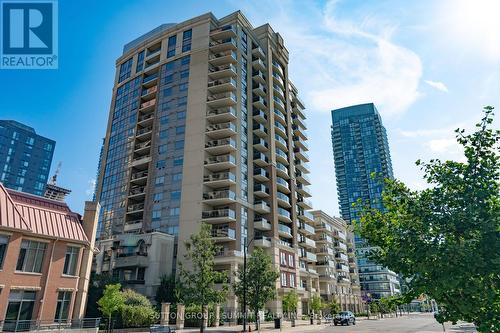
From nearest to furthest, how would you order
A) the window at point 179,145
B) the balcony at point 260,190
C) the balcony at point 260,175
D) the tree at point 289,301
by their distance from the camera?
the tree at point 289,301, the window at point 179,145, the balcony at point 260,190, the balcony at point 260,175

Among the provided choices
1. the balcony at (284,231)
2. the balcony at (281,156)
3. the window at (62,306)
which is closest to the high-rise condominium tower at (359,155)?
the balcony at (281,156)

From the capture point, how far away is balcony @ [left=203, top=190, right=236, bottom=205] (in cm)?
5334

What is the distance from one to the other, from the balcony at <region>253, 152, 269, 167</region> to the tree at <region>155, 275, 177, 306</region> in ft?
83.8

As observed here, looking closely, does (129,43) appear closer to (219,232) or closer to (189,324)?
(219,232)

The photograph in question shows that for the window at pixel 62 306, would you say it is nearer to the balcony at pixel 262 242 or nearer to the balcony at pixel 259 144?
the balcony at pixel 262 242

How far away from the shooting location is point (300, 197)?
75.8 metres

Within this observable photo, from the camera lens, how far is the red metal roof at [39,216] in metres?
26.6

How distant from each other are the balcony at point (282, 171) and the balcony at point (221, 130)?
12764 millimetres

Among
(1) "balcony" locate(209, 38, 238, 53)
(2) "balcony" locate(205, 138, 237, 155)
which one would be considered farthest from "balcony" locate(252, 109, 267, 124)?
(1) "balcony" locate(209, 38, 238, 53)

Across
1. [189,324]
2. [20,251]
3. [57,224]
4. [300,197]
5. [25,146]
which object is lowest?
[189,324]

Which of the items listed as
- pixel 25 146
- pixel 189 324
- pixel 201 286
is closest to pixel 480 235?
pixel 201 286

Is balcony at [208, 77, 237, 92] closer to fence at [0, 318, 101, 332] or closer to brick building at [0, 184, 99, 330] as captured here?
brick building at [0, 184, 99, 330]

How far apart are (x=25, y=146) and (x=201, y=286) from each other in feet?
444

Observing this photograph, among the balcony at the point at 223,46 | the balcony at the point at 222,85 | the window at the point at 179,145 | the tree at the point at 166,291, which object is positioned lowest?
the tree at the point at 166,291
